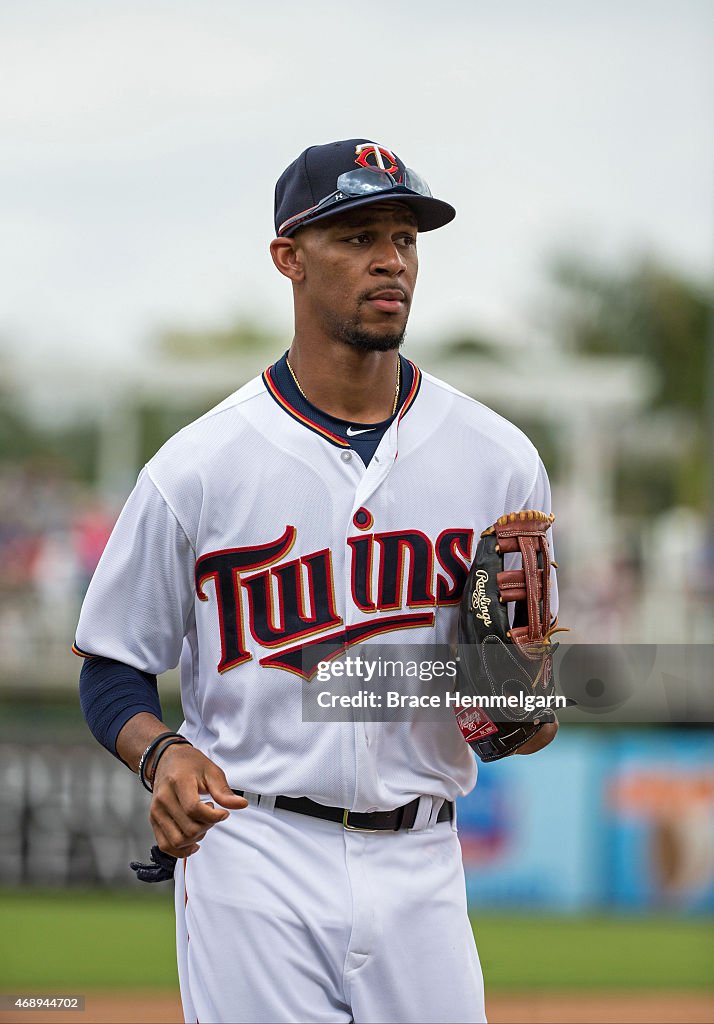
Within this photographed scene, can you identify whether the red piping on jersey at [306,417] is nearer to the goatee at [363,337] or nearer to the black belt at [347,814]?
the goatee at [363,337]

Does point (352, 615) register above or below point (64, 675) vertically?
above

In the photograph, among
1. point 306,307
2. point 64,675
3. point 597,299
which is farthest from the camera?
point 597,299

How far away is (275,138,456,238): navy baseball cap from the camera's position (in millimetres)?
2430

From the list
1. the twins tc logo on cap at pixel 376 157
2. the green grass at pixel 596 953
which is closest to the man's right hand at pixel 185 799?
the twins tc logo on cap at pixel 376 157

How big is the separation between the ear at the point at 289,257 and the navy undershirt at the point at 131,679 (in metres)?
0.18

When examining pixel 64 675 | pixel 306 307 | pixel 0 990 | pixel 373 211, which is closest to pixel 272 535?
pixel 306 307

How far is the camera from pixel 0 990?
6.46 metres

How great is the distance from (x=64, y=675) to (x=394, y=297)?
7.67 metres

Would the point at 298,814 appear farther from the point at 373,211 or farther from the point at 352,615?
the point at 373,211

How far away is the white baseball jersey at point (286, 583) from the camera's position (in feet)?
7.97

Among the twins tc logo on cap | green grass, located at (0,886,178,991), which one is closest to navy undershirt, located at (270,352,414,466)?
the twins tc logo on cap

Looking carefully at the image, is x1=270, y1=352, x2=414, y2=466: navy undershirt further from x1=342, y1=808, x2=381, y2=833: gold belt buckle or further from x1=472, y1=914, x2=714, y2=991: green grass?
x1=472, y1=914, x2=714, y2=991: green grass

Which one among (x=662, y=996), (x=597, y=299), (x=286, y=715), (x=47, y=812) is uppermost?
(x=597, y=299)

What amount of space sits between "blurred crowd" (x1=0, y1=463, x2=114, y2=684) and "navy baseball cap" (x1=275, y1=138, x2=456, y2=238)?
7594 millimetres
